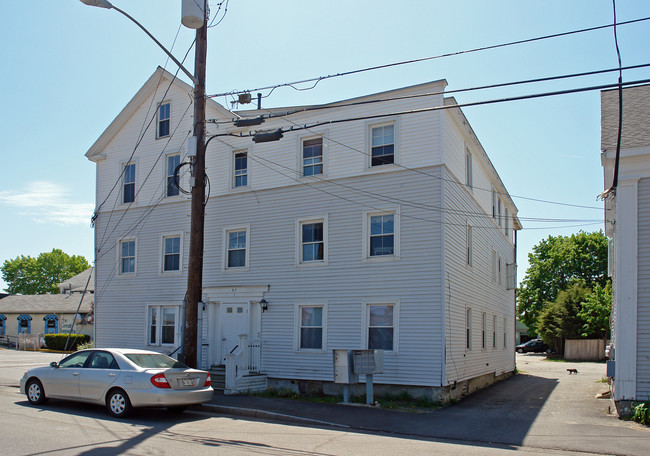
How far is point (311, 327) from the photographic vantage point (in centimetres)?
1764

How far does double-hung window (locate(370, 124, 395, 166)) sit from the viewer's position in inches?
675

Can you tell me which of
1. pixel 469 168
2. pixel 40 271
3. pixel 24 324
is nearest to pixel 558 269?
pixel 469 168

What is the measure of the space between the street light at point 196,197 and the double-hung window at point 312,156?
448cm

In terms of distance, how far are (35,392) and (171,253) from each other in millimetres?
8021

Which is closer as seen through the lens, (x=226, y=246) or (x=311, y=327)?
(x=311, y=327)

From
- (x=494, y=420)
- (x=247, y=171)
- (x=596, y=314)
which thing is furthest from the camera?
(x=596, y=314)

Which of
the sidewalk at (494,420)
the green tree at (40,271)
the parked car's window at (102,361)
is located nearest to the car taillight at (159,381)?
the parked car's window at (102,361)

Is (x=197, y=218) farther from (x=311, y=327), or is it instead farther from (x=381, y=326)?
(x=381, y=326)

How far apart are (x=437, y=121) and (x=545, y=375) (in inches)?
624

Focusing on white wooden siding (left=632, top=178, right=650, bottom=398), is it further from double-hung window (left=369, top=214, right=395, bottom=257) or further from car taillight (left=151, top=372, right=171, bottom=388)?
car taillight (left=151, top=372, right=171, bottom=388)

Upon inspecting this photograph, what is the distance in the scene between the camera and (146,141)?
21906 mm

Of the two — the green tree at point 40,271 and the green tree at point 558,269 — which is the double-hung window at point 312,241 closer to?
the green tree at point 558,269

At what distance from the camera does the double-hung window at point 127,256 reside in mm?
21828

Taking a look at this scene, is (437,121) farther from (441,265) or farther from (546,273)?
(546,273)
